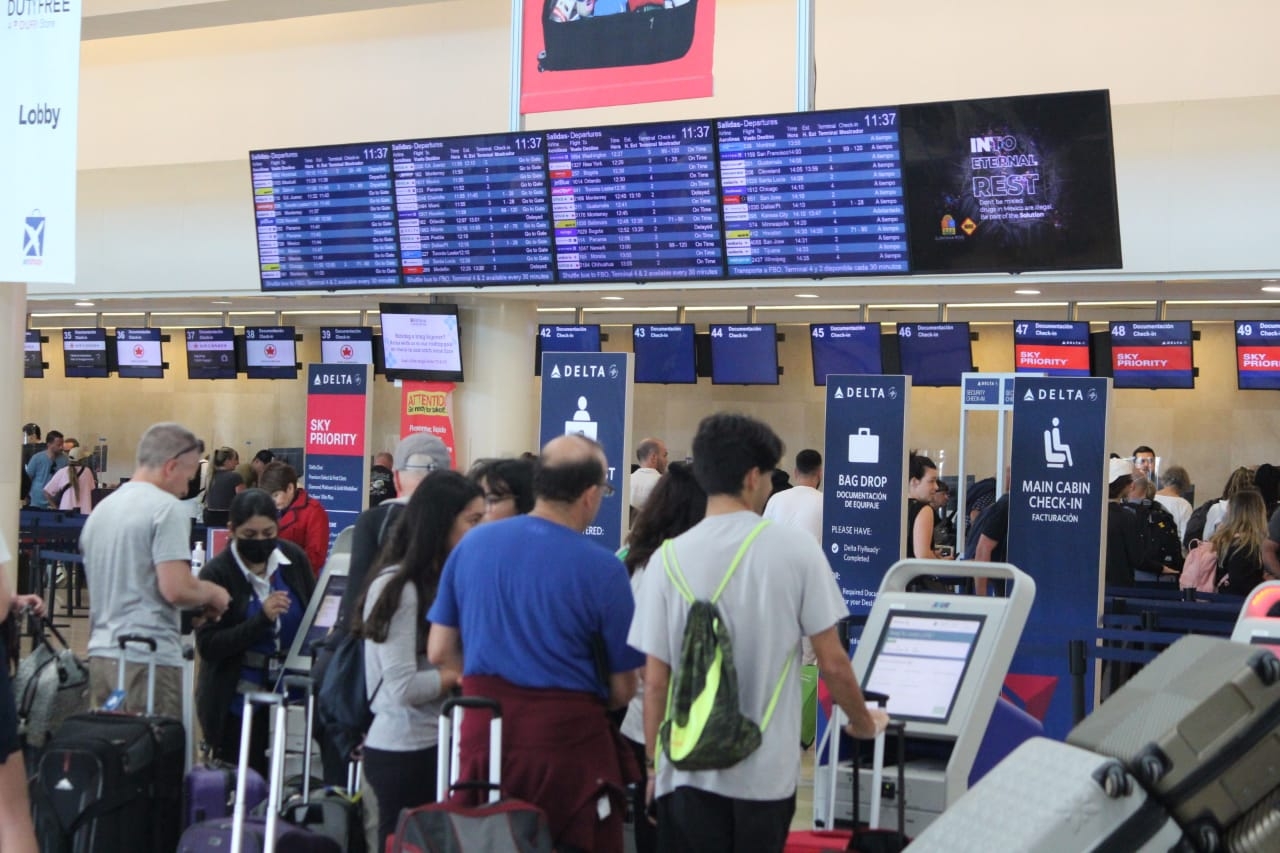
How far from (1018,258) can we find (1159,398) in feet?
25.2

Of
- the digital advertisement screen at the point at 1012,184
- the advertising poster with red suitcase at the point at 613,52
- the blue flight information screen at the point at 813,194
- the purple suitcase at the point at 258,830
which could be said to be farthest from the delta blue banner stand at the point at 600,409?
the purple suitcase at the point at 258,830

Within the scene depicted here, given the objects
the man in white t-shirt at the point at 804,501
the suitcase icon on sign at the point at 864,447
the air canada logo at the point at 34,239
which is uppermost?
the air canada logo at the point at 34,239

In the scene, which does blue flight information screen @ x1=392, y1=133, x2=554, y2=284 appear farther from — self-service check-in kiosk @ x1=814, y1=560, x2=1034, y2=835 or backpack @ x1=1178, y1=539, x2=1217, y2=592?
self-service check-in kiosk @ x1=814, y1=560, x2=1034, y2=835

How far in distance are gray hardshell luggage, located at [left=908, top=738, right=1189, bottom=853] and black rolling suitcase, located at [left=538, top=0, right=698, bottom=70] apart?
22.6ft

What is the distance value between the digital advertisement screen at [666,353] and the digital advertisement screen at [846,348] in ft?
3.91

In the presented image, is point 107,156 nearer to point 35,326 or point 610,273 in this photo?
point 610,273

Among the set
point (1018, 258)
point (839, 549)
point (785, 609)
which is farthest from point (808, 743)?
point (785, 609)

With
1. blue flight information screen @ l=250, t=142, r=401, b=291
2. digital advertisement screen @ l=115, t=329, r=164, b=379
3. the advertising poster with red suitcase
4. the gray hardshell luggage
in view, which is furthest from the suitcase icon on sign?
digital advertisement screen @ l=115, t=329, r=164, b=379

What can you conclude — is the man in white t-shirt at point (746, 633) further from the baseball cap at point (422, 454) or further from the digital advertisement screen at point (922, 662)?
the baseball cap at point (422, 454)

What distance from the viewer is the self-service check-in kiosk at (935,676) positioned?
155 inches

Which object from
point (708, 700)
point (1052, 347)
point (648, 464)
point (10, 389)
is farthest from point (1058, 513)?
point (10, 389)

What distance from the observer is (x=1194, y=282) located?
362 inches

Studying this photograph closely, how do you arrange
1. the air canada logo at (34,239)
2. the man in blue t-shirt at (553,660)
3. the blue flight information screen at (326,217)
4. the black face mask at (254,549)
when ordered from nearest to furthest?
the man in blue t-shirt at (553,660) → the black face mask at (254,549) → the air canada logo at (34,239) → the blue flight information screen at (326,217)

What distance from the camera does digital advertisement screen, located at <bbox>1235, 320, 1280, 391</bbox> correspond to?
37.1 ft
